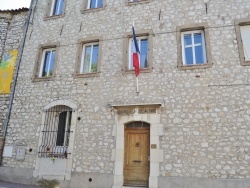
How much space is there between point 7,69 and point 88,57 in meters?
3.65

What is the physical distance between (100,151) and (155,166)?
182 cm

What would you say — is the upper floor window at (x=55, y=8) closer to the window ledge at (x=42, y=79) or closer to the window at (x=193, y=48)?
the window ledge at (x=42, y=79)

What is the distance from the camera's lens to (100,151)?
7.16 metres

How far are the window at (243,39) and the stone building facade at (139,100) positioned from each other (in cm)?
3

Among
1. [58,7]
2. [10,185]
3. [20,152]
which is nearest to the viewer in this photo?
[10,185]

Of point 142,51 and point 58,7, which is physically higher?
point 58,7

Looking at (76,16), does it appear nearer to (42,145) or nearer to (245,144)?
(42,145)

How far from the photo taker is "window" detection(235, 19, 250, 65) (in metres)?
6.82

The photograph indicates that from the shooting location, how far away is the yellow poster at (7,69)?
9.14 meters

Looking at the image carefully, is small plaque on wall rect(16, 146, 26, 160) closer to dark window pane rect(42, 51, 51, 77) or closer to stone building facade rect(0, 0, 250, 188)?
stone building facade rect(0, 0, 250, 188)

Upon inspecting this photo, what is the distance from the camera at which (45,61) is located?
9.18 metres

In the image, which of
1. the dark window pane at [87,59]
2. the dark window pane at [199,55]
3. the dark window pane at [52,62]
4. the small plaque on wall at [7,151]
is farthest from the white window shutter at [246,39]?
the small plaque on wall at [7,151]

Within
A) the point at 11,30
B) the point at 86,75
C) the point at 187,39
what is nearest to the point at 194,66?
the point at 187,39

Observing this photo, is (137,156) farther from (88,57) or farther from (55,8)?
(55,8)
